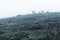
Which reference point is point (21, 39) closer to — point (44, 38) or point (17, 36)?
point (17, 36)

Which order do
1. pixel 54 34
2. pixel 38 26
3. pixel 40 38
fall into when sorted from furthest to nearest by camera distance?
pixel 38 26 → pixel 54 34 → pixel 40 38

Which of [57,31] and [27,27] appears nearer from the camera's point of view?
[57,31]

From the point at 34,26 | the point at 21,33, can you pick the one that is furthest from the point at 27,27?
the point at 21,33

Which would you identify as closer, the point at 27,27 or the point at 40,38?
the point at 40,38

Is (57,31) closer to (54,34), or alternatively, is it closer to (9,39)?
(54,34)

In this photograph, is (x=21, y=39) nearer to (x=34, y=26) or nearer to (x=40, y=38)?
(x=40, y=38)

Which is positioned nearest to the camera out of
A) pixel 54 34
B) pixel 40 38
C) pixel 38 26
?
pixel 40 38

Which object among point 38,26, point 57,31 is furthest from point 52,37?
point 38,26
